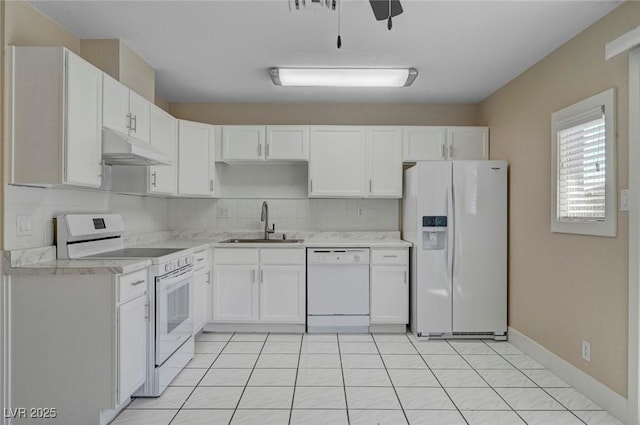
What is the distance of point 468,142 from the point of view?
4.17m

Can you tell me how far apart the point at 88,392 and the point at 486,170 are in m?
3.49

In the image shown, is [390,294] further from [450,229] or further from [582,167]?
[582,167]

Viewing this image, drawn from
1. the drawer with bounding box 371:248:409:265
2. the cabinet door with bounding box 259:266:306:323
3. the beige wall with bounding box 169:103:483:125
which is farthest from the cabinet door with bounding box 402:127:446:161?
the cabinet door with bounding box 259:266:306:323

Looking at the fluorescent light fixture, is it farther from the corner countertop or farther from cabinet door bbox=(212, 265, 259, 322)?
cabinet door bbox=(212, 265, 259, 322)

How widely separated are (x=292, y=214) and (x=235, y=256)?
0.89m

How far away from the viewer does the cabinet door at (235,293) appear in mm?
3855

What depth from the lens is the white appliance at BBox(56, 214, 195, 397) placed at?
2529mm

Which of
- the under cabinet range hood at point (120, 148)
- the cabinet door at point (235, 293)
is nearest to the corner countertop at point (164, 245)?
the cabinet door at point (235, 293)

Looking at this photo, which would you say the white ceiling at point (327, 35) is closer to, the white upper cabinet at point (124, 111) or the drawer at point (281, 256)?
the white upper cabinet at point (124, 111)

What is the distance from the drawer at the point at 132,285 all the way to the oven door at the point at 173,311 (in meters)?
0.12

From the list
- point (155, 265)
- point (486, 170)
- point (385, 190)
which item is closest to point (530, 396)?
point (486, 170)

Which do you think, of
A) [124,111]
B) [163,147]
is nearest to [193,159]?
[163,147]

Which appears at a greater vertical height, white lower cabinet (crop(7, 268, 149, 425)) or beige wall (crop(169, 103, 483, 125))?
beige wall (crop(169, 103, 483, 125))

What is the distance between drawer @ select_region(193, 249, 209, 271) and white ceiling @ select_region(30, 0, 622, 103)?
1623mm
